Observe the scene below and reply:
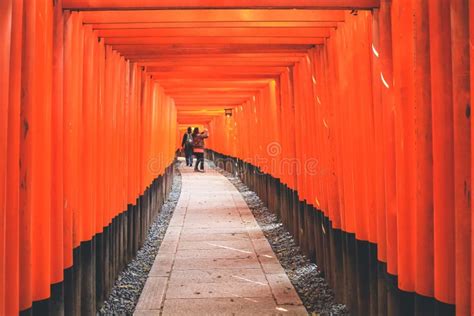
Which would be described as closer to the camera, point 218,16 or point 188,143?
point 218,16

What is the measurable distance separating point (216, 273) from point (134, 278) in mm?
992

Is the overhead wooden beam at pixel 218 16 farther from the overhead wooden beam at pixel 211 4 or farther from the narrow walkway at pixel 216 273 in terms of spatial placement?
the narrow walkway at pixel 216 273

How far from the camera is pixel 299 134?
22.0ft

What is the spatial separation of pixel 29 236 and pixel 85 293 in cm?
173

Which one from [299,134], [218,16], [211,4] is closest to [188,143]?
[299,134]

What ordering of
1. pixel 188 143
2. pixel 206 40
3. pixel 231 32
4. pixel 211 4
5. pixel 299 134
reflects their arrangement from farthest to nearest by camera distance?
pixel 188 143 < pixel 299 134 < pixel 206 40 < pixel 231 32 < pixel 211 4

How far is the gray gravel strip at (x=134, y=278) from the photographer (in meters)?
4.80

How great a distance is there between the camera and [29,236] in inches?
97.3

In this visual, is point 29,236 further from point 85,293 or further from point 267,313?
point 267,313

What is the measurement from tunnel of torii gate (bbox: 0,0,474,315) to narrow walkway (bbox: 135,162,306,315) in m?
0.52

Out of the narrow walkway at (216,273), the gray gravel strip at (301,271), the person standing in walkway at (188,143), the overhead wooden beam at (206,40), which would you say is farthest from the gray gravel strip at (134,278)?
the person standing in walkway at (188,143)

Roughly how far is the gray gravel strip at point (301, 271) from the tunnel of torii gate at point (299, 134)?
15cm

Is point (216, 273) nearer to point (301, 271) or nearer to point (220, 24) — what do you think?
point (301, 271)

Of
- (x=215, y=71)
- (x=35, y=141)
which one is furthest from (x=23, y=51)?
(x=215, y=71)
